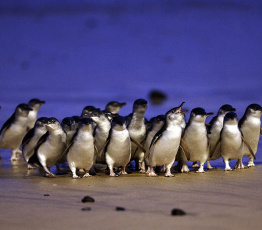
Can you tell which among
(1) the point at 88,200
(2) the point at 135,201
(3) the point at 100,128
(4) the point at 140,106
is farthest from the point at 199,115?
(1) the point at 88,200

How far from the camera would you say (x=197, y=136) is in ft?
22.2

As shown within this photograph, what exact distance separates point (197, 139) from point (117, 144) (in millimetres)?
1073

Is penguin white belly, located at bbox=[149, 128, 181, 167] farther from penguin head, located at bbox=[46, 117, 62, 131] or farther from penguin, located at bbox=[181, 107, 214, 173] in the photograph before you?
penguin head, located at bbox=[46, 117, 62, 131]

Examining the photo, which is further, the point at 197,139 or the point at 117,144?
the point at 197,139

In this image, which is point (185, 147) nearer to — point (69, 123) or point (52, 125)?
point (69, 123)

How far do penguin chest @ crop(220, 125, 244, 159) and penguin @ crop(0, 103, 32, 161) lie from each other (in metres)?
4.11

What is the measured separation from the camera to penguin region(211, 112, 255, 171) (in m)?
6.93

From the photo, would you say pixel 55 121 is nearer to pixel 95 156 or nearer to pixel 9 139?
pixel 95 156

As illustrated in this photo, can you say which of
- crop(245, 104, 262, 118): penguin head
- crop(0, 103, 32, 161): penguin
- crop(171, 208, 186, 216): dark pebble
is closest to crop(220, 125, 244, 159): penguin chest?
crop(245, 104, 262, 118): penguin head

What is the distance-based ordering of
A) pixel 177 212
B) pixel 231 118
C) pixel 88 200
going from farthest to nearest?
pixel 231 118 → pixel 88 200 → pixel 177 212

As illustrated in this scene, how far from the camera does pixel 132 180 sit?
593cm

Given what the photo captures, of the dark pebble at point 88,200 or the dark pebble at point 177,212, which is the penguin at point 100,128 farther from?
the dark pebble at point 177,212

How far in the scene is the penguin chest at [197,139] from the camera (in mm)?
6758

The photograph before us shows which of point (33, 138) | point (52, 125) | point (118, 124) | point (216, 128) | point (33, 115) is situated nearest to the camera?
point (118, 124)
